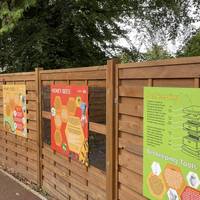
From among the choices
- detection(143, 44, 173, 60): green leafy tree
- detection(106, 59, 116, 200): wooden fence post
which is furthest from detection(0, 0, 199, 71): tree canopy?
detection(106, 59, 116, 200): wooden fence post

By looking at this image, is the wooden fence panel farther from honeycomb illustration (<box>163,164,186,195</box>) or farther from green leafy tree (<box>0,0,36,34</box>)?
green leafy tree (<box>0,0,36,34</box>)

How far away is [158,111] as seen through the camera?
3617 mm

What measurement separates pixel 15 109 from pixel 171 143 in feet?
15.8

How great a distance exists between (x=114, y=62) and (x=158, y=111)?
1.09 m

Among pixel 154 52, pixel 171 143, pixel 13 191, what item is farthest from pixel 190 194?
pixel 154 52

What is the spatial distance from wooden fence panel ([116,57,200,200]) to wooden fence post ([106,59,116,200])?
0.09 m

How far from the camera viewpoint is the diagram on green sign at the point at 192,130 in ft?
10.3

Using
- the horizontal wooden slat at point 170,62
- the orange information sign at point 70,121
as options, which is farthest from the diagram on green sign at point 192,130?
the orange information sign at point 70,121

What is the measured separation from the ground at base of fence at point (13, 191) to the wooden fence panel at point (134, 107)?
240cm

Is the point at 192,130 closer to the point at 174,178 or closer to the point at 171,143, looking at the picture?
the point at 171,143

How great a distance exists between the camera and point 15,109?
773cm

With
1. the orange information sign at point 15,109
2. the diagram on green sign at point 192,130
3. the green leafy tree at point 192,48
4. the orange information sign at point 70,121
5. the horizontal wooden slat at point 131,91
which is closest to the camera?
the diagram on green sign at point 192,130

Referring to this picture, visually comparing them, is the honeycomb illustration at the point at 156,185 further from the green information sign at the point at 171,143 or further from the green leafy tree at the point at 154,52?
the green leafy tree at the point at 154,52

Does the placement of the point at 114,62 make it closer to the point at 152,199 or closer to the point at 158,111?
the point at 158,111
